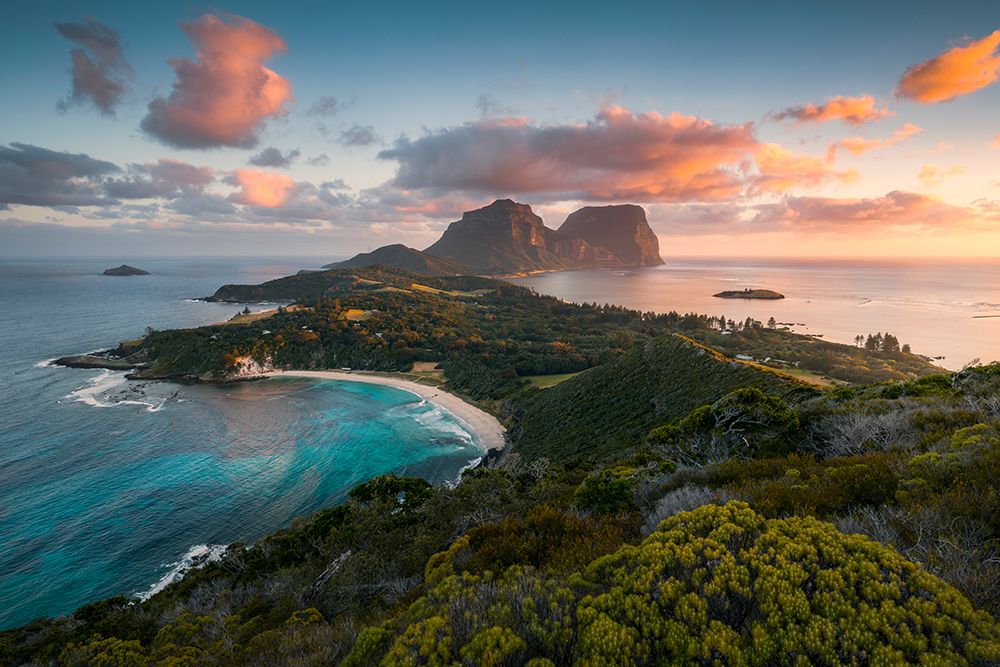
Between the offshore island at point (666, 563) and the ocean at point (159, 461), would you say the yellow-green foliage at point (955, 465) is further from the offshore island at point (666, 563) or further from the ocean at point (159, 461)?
the ocean at point (159, 461)

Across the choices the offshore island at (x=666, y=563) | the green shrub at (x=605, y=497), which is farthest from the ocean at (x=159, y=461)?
the green shrub at (x=605, y=497)

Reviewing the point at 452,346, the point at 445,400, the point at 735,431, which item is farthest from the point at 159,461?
the point at 452,346

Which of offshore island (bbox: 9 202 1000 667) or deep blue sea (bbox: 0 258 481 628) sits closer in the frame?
offshore island (bbox: 9 202 1000 667)

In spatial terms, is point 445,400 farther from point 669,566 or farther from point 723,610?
point 723,610

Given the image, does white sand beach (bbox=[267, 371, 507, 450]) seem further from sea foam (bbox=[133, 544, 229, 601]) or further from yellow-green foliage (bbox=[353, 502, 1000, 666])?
yellow-green foliage (bbox=[353, 502, 1000, 666])

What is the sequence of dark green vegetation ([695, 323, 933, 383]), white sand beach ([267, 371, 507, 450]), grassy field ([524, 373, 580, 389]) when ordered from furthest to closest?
grassy field ([524, 373, 580, 389]) → dark green vegetation ([695, 323, 933, 383]) → white sand beach ([267, 371, 507, 450])

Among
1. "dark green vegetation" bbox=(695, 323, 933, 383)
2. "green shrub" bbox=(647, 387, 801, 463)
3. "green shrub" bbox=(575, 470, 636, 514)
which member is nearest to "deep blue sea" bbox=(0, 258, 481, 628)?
"green shrub" bbox=(647, 387, 801, 463)
